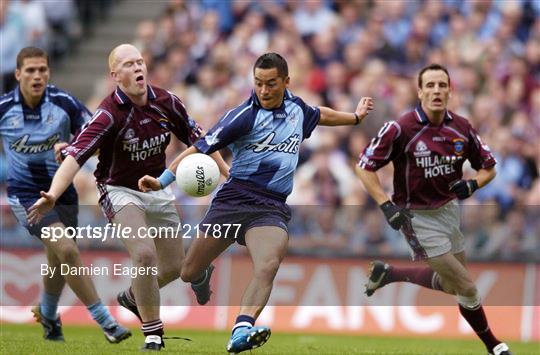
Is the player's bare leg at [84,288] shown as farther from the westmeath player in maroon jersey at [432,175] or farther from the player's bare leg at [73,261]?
the westmeath player in maroon jersey at [432,175]

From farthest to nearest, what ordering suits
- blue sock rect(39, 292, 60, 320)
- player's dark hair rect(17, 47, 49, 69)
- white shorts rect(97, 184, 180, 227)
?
blue sock rect(39, 292, 60, 320) → player's dark hair rect(17, 47, 49, 69) → white shorts rect(97, 184, 180, 227)

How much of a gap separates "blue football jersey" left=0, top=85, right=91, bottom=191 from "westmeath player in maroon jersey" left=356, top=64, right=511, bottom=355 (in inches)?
128

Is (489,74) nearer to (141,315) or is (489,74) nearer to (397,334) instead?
(397,334)

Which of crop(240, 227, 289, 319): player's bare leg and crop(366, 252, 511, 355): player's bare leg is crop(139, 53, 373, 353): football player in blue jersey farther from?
crop(366, 252, 511, 355): player's bare leg

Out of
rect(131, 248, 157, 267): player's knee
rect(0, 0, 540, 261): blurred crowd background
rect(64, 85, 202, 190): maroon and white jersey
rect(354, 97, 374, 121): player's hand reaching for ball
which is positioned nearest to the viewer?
rect(131, 248, 157, 267): player's knee

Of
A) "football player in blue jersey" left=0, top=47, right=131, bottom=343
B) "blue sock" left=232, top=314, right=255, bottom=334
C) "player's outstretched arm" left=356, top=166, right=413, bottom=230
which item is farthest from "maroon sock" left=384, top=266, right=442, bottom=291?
"football player in blue jersey" left=0, top=47, right=131, bottom=343

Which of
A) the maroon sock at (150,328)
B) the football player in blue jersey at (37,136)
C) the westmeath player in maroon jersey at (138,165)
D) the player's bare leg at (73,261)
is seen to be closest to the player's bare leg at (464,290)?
the westmeath player in maroon jersey at (138,165)

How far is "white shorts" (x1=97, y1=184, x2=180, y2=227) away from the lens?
1355 centimetres

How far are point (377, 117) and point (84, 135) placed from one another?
30.4 ft

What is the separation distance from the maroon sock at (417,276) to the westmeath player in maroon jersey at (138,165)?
2.08 m

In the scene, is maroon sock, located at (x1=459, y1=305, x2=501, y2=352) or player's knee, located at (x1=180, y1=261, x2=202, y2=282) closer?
player's knee, located at (x1=180, y1=261, x2=202, y2=282)

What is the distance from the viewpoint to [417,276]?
14.5 meters

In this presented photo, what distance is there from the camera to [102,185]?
13695 mm

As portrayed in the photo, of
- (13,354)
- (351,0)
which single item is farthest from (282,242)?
(351,0)
